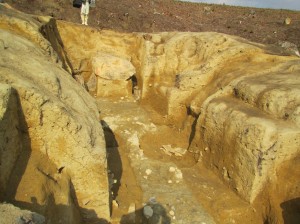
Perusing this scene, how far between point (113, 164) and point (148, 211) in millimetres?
1689

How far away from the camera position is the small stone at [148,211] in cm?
528

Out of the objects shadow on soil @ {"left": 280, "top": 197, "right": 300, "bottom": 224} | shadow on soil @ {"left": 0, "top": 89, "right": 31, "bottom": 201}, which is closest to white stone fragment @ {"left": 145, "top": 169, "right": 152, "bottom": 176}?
shadow on soil @ {"left": 280, "top": 197, "right": 300, "bottom": 224}

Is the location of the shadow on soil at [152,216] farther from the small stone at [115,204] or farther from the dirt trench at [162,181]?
the small stone at [115,204]

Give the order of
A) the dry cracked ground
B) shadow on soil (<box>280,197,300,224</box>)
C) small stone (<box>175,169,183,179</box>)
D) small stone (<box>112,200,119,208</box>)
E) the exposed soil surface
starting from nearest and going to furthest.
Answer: the dry cracked ground
shadow on soil (<box>280,197,300,224</box>)
small stone (<box>112,200,119,208</box>)
small stone (<box>175,169,183,179</box>)
the exposed soil surface

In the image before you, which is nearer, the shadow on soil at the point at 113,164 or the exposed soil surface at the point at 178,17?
the shadow on soil at the point at 113,164

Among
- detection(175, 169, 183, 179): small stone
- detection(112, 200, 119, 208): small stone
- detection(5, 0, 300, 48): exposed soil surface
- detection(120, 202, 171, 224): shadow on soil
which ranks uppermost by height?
detection(5, 0, 300, 48): exposed soil surface

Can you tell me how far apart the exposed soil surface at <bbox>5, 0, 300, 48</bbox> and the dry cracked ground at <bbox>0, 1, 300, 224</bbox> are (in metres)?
11.6

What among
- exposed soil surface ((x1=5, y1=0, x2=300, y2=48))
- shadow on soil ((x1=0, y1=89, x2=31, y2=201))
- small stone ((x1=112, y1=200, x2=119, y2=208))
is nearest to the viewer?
shadow on soil ((x1=0, y1=89, x2=31, y2=201))

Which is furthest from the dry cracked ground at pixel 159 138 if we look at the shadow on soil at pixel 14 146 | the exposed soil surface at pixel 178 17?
the exposed soil surface at pixel 178 17

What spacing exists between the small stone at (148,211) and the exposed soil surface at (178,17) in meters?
16.9

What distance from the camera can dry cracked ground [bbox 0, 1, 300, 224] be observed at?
379 centimetres

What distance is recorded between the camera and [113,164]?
6.66 metres

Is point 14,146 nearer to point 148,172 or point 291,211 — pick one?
point 148,172

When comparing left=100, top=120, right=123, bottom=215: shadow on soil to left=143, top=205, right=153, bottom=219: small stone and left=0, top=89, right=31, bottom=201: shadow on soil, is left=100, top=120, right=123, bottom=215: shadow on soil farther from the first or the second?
left=0, top=89, right=31, bottom=201: shadow on soil
